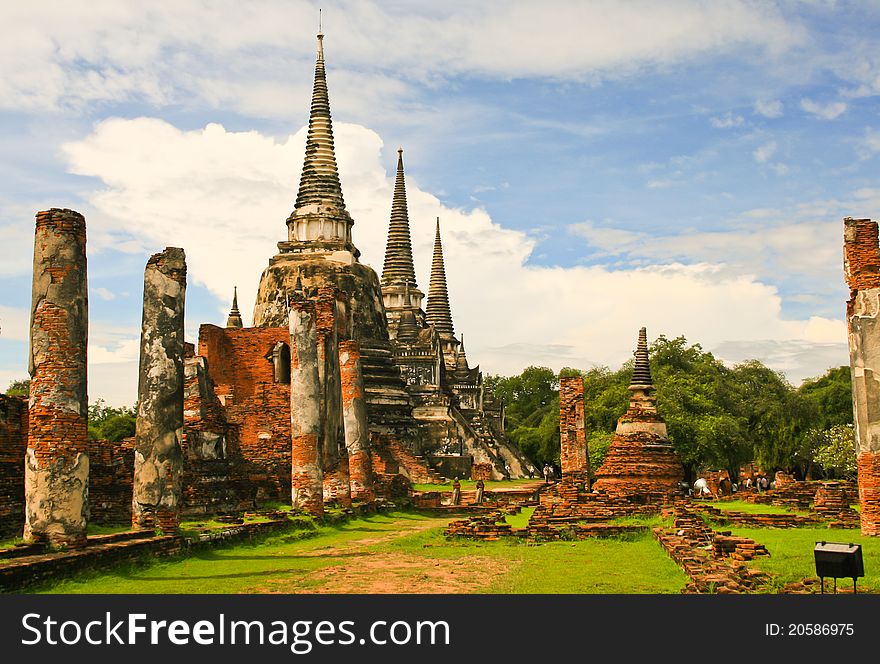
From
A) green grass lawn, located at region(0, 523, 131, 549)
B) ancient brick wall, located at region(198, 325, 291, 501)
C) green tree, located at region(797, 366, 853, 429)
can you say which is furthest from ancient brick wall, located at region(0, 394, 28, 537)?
green tree, located at region(797, 366, 853, 429)

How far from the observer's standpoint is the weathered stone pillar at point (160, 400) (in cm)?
1385

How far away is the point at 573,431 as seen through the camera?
1088 inches

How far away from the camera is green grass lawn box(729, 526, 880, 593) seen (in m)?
10.1

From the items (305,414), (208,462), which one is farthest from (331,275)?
(208,462)

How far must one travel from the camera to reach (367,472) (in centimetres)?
2305

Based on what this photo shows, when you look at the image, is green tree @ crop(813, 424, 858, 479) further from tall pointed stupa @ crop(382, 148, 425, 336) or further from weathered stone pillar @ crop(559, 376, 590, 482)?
tall pointed stupa @ crop(382, 148, 425, 336)

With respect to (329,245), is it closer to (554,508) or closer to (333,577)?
(554,508)

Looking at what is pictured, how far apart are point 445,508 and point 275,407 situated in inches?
185

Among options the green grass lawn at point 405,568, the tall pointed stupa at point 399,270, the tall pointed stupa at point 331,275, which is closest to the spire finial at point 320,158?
the tall pointed stupa at point 331,275

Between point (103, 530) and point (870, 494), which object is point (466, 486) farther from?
point (103, 530)

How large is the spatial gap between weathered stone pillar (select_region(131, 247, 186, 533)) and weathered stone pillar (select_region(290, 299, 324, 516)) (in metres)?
4.46

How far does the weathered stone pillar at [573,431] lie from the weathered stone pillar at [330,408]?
619 centimetres

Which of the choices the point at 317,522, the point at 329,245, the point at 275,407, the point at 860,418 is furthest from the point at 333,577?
the point at 329,245

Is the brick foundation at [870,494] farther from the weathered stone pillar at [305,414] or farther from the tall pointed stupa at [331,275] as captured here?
the tall pointed stupa at [331,275]
